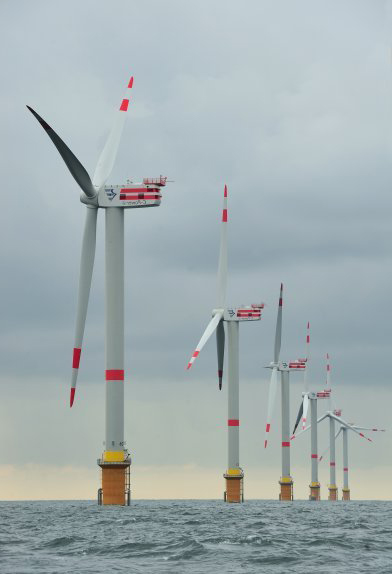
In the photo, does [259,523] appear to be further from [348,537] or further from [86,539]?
[86,539]

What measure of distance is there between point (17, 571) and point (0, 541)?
20505mm

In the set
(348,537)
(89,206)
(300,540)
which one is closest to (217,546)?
(300,540)

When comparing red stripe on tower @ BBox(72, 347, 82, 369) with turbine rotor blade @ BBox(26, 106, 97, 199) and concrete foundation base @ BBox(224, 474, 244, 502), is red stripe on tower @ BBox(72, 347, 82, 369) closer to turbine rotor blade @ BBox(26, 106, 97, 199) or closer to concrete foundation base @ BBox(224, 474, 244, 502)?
turbine rotor blade @ BBox(26, 106, 97, 199)

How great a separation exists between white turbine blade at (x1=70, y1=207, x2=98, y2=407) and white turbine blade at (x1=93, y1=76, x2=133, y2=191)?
3.67m

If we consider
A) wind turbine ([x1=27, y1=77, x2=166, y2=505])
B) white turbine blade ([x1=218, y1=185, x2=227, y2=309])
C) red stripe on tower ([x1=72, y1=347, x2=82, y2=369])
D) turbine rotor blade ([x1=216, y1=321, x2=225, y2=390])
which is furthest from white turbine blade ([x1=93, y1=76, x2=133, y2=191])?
turbine rotor blade ([x1=216, y1=321, x2=225, y2=390])

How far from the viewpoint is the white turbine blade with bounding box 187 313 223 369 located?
146 metres

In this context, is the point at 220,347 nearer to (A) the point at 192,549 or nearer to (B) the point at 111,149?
(B) the point at 111,149

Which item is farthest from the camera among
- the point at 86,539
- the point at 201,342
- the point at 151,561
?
the point at 201,342

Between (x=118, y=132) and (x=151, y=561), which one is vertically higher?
(x=118, y=132)

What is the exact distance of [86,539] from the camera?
250 ft

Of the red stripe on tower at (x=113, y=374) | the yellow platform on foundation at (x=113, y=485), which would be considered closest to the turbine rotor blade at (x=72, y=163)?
the red stripe on tower at (x=113, y=374)

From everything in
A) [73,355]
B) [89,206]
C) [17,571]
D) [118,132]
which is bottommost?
[17,571]

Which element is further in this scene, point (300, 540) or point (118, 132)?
point (118, 132)

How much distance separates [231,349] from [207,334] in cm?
2149
